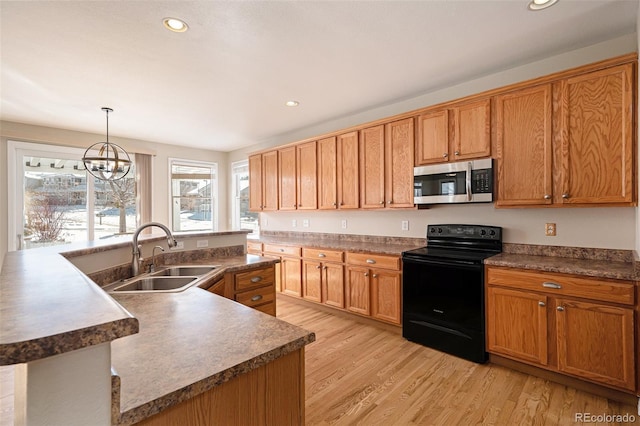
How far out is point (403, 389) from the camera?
2.24m

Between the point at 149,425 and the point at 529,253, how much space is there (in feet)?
10.1

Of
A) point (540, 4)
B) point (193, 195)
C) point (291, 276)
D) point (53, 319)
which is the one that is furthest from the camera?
point (193, 195)

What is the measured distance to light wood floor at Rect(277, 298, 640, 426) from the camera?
195 cm

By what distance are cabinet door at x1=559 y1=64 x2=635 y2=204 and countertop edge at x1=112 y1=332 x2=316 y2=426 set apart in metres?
2.52

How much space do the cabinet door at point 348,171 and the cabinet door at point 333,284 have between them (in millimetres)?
801

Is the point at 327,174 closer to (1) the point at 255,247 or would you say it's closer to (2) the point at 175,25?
(1) the point at 255,247

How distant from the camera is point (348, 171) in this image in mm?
3871

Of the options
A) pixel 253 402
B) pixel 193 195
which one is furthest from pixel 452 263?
pixel 193 195

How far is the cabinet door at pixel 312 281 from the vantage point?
3914 mm

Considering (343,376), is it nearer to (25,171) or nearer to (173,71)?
(173,71)

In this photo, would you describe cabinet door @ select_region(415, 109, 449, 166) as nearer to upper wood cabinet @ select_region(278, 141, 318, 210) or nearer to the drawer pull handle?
the drawer pull handle

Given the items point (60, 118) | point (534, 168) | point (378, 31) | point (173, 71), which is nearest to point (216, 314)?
point (378, 31)

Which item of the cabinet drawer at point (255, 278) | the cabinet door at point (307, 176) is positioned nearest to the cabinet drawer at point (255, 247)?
the cabinet door at point (307, 176)

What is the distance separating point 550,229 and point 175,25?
342 cm
